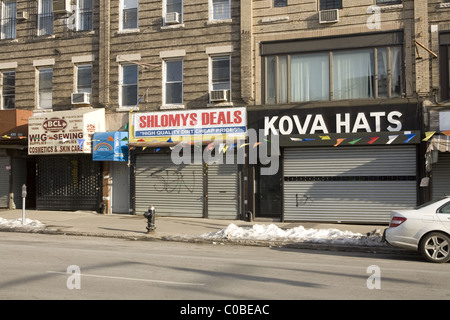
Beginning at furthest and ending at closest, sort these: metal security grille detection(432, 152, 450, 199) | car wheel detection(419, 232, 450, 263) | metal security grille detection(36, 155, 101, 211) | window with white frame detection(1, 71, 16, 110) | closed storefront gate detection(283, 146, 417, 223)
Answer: window with white frame detection(1, 71, 16, 110) < metal security grille detection(36, 155, 101, 211) < closed storefront gate detection(283, 146, 417, 223) < metal security grille detection(432, 152, 450, 199) < car wheel detection(419, 232, 450, 263)

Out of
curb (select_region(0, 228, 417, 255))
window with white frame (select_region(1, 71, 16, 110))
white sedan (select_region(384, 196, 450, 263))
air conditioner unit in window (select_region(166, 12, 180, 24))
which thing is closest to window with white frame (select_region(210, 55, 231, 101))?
air conditioner unit in window (select_region(166, 12, 180, 24))

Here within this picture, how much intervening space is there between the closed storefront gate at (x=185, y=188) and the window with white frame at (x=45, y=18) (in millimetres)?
7612

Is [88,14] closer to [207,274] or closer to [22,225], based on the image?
[22,225]

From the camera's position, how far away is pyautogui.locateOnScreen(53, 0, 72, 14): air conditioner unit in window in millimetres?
20906

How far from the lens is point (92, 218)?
18.6 meters

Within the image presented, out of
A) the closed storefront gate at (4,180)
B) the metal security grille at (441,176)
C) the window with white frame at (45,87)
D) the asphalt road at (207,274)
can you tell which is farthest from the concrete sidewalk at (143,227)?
the window with white frame at (45,87)

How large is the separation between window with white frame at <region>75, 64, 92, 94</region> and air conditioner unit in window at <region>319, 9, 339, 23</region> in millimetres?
10298

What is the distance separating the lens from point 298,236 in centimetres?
1329

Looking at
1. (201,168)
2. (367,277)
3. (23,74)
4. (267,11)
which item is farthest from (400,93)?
(23,74)

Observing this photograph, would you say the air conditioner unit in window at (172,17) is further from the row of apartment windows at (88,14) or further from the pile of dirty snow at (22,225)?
the pile of dirty snow at (22,225)

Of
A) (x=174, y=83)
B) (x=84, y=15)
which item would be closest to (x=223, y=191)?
(x=174, y=83)

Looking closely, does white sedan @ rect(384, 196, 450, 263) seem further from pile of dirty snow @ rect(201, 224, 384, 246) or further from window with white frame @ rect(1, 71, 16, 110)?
window with white frame @ rect(1, 71, 16, 110)

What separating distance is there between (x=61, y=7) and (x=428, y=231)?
18106 mm
